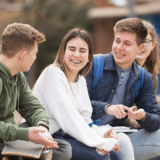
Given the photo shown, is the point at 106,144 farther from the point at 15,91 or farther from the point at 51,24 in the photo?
the point at 51,24

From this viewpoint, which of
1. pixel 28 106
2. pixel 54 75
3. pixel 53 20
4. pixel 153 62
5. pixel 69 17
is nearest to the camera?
pixel 28 106

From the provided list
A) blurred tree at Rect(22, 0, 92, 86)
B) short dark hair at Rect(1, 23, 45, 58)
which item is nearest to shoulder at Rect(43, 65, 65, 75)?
short dark hair at Rect(1, 23, 45, 58)

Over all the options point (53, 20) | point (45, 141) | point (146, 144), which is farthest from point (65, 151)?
point (53, 20)

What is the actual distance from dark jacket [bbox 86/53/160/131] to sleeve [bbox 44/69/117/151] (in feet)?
2.03

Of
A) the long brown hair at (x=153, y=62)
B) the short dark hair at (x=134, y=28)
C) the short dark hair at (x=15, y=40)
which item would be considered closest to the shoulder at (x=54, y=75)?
the short dark hair at (x=15, y=40)

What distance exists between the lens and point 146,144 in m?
2.97

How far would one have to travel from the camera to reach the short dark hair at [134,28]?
122 inches

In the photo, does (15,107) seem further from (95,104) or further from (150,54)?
(150,54)

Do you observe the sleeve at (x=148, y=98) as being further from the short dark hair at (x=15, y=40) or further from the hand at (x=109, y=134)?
the short dark hair at (x=15, y=40)

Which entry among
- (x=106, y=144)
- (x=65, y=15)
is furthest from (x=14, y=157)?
(x=65, y=15)

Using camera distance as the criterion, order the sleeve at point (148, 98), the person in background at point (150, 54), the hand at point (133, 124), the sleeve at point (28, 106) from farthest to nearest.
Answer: the person in background at point (150, 54) → the hand at point (133, 124) → the sleeve at point (148, 98) → the sleeve at point (28, 106)

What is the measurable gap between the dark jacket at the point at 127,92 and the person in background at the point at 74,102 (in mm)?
288

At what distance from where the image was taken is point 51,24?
643 inches

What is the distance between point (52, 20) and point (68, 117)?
48.2 ft
